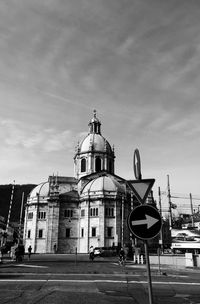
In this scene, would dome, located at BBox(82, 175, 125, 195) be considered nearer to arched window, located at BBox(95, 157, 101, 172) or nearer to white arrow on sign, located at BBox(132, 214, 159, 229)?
arched window, located at BBox(95, 157, 101, 172)

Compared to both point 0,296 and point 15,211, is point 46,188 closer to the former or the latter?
point 0,296

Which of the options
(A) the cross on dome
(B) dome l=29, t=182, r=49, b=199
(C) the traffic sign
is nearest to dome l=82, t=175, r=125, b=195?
(B) dome l=29, t=182, r=49, b=199

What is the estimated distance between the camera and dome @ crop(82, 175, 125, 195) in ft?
217

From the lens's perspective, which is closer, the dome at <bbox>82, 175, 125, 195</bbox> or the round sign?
the round sign

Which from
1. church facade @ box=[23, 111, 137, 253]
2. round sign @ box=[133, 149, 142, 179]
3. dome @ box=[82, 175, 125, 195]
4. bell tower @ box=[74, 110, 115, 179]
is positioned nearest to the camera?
round sign @ box=[133, 149, 142, 179]

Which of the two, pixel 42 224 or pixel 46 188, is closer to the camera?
pixel 42 224

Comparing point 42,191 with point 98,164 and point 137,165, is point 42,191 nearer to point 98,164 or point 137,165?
point 98,164

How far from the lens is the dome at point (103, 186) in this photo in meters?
66.1

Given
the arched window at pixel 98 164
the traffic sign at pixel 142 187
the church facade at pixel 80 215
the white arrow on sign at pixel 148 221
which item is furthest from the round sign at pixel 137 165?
the arched window at pixel 98 164

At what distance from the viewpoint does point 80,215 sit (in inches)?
2655

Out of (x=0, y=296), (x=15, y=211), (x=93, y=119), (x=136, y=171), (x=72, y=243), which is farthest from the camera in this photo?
(x=15, y=211)

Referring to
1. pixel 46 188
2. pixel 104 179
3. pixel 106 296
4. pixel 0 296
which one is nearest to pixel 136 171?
pixel 106 296

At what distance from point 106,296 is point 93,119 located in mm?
78419

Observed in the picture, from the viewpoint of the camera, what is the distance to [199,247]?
45.4 m
